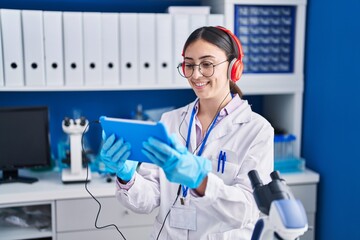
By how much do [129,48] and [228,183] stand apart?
99 cm

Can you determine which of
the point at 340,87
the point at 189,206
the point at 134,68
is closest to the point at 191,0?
the point at 134,68

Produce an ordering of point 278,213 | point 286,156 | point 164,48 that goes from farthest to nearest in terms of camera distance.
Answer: point 286,156 → point 164,48 → point 278,213

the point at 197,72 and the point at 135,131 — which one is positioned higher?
the point at 197,72

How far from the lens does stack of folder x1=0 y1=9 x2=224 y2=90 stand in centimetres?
207

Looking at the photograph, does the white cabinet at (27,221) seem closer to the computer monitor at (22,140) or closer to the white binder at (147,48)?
the computer monitor at (22,140)

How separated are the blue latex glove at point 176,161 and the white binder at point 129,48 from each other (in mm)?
1074

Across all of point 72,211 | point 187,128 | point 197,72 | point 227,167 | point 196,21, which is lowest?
point 72,211

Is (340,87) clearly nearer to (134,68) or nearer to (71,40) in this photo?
(134,68)

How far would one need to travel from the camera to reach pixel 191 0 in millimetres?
2535

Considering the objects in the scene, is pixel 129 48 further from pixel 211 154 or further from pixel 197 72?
pixel 211 154

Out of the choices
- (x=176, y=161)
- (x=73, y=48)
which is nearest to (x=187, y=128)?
(x=176, y=161)

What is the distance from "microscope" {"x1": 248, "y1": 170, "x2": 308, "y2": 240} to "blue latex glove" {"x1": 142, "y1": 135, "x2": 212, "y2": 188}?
17 cm

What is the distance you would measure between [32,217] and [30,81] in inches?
26.1

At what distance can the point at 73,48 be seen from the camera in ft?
6.94
